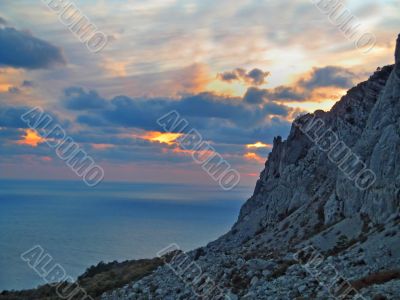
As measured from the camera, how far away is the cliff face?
32.3 metres

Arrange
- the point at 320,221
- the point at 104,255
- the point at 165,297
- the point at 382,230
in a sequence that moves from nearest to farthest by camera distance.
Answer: the point at 165,297 < the point at 382,230 < the point at 320,221 < the point at 104,255

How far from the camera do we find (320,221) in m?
61.5

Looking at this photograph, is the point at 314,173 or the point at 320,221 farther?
the point at 314,173

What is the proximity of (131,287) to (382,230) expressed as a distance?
2299 centimetres

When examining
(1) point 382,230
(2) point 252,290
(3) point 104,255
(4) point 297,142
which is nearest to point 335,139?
(4) point 297,142

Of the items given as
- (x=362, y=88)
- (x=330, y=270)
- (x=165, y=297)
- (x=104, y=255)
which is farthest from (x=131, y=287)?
(x=104, y=255)

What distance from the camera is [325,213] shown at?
60375 millimetres

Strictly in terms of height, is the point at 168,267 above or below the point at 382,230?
above

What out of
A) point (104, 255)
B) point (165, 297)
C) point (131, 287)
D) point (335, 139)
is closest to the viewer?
point (165, 297)

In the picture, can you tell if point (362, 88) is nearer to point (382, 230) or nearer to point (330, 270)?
point (382, 230)

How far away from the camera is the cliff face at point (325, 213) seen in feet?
106

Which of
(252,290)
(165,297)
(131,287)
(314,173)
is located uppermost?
(314,173)

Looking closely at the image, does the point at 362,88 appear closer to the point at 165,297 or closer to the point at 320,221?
the point at 320,221

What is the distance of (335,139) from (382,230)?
34.6 meters
